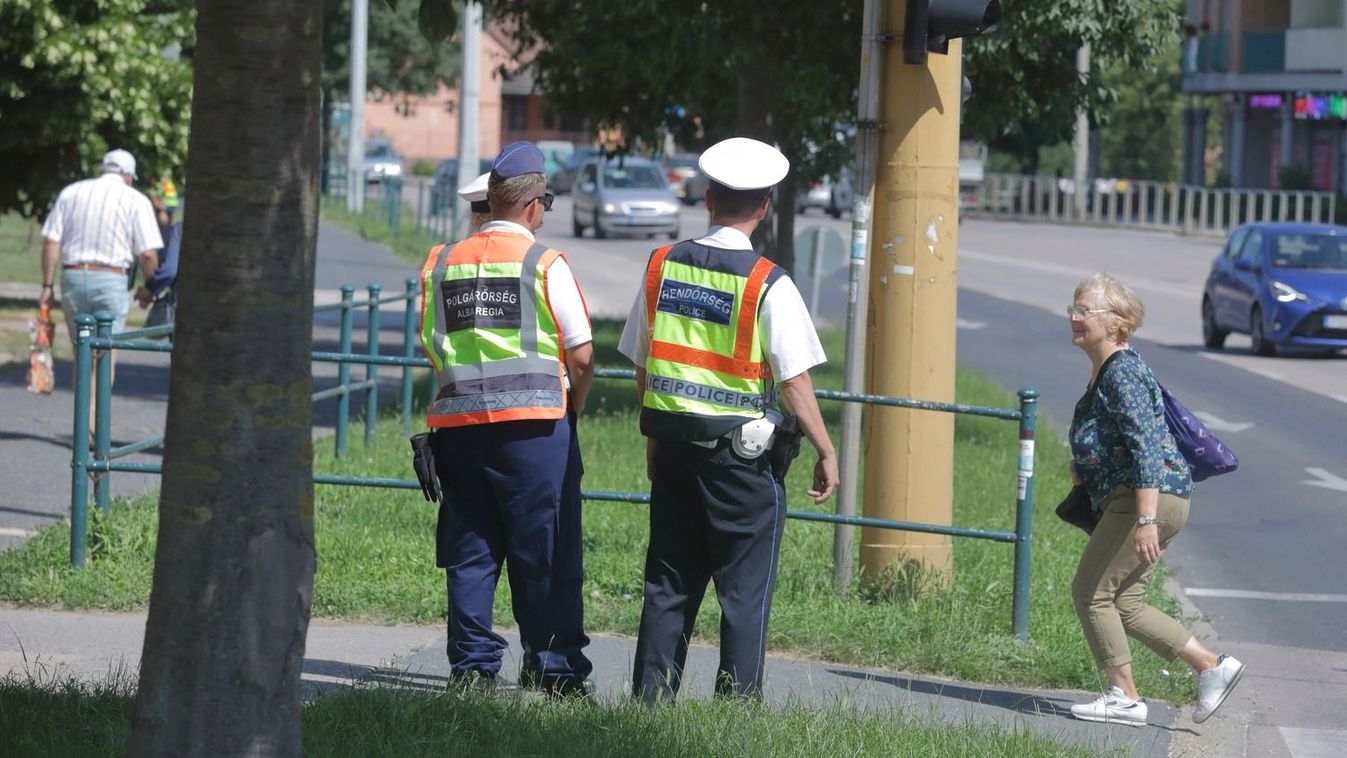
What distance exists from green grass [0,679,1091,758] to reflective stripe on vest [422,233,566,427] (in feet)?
2.77

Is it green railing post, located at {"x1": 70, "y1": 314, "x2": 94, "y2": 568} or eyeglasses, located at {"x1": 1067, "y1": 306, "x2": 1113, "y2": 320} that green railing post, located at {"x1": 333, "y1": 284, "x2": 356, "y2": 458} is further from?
eyeglasses, located at {"x1": 1067, "y1": 306, "x2": 1113, "y2": 320}

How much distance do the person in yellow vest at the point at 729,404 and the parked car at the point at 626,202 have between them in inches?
1350

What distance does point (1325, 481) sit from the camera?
1235 cm

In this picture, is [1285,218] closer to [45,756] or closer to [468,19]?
[468,19]

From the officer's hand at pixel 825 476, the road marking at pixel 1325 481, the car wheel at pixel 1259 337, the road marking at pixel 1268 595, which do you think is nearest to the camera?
the officer's hand at pixel 825 476

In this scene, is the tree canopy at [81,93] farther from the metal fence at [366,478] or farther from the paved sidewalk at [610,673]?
the paved sidewalk at [610,673]

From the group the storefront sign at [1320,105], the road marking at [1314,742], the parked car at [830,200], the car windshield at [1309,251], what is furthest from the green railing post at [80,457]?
the storefront sign at [1320,105]

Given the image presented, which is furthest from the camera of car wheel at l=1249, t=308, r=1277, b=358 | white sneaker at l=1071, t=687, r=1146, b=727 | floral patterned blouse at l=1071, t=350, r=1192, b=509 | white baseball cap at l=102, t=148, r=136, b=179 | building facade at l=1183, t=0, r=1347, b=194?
building facade at l=1183, t=0, r=1347, b=194

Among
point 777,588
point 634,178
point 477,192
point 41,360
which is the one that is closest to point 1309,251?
point 41,360

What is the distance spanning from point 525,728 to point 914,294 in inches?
120

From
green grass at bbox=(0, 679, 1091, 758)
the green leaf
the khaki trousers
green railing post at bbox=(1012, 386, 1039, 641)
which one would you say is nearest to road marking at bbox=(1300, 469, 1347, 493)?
green railing post at bbox=(1012, 386, 1039, 641)

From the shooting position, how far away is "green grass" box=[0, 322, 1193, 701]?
680 cm

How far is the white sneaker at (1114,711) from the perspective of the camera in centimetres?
609

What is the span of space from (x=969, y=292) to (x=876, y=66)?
72.3 ft
